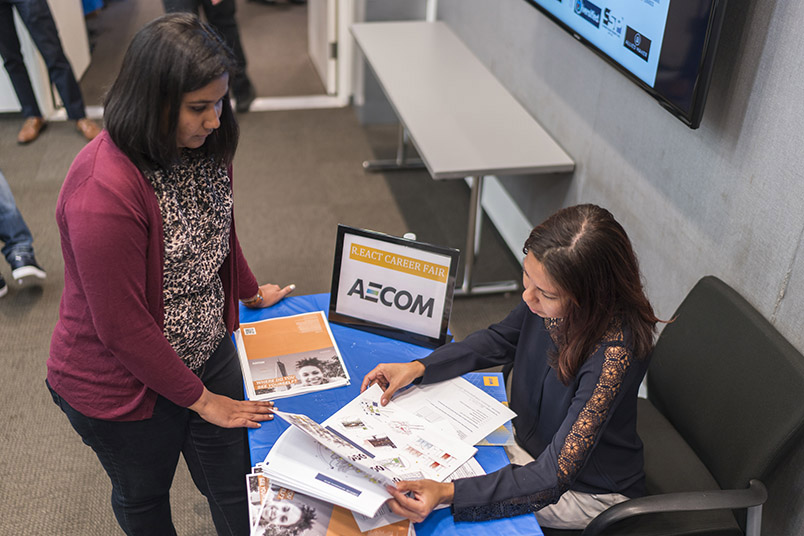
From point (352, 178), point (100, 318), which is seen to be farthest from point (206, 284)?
point (352, 178)

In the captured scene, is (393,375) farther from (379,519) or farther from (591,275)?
(591,275)

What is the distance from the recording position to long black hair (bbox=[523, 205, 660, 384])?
146 centimetres

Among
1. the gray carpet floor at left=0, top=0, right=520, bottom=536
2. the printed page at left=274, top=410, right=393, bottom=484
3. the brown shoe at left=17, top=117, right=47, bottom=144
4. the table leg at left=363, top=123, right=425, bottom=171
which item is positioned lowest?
the gray carpet floor at left=0, top=0, right=520, bottom=536

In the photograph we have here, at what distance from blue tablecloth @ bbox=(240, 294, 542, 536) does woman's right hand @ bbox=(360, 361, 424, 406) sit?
0.16 feet

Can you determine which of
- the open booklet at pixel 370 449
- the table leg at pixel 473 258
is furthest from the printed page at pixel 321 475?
the table leg at pixel 473 258

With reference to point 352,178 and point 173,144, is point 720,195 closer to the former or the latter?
point 173,144

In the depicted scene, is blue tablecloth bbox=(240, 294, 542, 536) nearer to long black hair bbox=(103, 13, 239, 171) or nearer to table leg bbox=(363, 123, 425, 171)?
long black hair bbox=(103, 13, 239, 171)

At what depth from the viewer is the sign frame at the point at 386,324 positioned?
1832 millimetres

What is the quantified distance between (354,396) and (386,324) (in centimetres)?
27

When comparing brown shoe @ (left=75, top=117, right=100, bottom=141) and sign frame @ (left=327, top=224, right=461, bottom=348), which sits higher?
sign frame @ (left=327, top=224, right=461, bottom=348)

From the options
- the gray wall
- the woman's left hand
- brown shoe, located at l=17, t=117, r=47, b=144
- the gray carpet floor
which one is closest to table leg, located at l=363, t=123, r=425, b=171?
the gray carpet floor

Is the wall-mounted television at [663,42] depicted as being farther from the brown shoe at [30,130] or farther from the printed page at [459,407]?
the brown shoe at [30,130]

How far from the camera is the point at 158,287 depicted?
4.66 ft

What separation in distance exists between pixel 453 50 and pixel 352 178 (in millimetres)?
927
